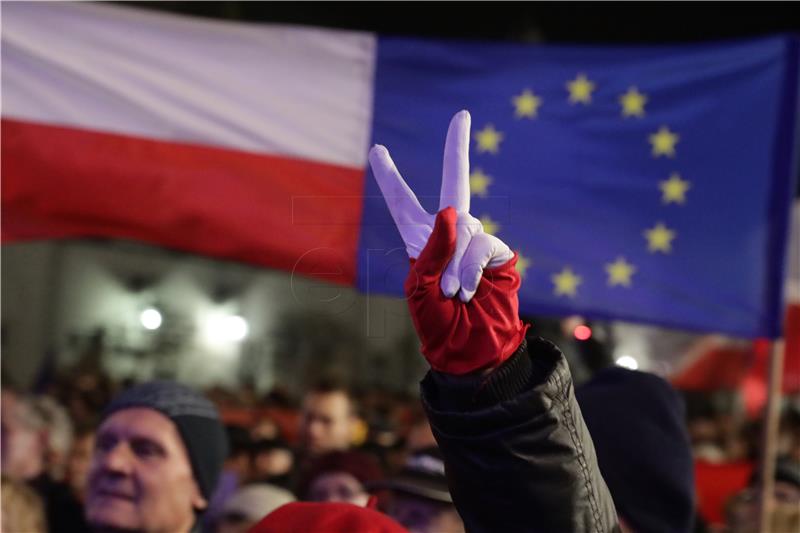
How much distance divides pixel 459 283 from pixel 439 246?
6cm

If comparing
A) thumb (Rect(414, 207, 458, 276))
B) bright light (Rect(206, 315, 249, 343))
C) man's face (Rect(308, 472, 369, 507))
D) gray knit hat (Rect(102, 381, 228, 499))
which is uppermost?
thumb (Rect(414, 207, 458, 276))

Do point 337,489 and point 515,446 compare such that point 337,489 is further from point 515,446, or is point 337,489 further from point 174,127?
point 515,446

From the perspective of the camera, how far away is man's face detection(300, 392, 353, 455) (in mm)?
5449

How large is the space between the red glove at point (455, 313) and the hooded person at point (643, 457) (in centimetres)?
93

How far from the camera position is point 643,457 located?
242cm

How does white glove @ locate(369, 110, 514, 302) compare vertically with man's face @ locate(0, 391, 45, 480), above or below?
above

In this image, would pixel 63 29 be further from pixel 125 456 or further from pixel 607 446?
pixel 607 446

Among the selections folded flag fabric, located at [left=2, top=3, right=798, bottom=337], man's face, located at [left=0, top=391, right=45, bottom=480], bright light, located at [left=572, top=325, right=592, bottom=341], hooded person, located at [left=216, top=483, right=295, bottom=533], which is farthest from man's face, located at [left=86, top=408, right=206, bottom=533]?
man's face, located at [left=0, top=391, right=45, bottom=480]

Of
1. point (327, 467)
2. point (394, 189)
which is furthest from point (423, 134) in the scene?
point (394, 189)

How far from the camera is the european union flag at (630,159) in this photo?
14.1 feet

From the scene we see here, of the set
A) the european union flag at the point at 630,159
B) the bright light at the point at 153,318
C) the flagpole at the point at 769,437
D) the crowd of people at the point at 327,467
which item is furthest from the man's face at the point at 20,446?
the flagpole at the point at 769,437

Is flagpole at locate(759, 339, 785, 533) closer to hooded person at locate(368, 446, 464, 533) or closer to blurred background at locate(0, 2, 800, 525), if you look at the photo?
blurred background at locate(0, 2, 800, 525)

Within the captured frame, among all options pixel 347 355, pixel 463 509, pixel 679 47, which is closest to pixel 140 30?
pixel 679 47

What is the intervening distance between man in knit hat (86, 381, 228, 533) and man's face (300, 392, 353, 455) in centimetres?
240
